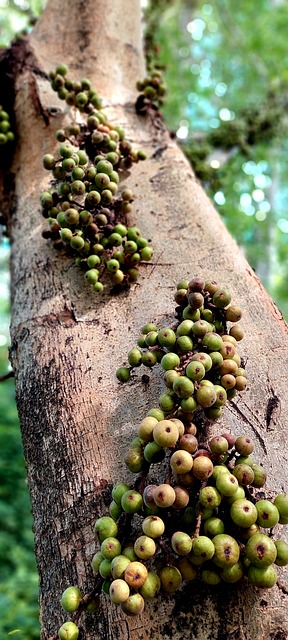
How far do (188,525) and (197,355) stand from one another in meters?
0.38

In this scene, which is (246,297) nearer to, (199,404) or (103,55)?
(199,404)

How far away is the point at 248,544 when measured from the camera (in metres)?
1.06

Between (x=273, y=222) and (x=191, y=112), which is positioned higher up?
(x=191, y=112)

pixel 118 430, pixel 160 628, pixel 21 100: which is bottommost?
pixel 160 628

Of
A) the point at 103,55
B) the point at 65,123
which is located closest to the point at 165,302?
the point at 65,123

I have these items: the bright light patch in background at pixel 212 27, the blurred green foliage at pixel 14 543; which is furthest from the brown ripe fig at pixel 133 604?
the bright light patch in background at pixel 212 27

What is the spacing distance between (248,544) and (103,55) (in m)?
2.42

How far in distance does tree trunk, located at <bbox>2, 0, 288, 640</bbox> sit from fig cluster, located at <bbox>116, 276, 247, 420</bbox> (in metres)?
0.11

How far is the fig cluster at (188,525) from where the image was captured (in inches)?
41.6

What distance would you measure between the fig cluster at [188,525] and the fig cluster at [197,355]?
0.25 ft

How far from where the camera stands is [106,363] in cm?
161

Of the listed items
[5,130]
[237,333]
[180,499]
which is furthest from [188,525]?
[5,130]

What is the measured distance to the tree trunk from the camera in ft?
3.84

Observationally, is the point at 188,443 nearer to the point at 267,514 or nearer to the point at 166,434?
the point at 166,434
